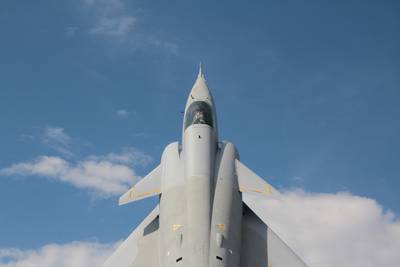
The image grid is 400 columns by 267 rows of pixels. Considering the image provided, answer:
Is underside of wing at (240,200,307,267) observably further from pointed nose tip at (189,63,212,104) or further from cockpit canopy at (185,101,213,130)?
pointed nose tip at (189,63,212,104)

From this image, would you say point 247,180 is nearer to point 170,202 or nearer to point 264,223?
point 264,223

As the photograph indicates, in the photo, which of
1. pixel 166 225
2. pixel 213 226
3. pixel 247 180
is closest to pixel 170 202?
pixel 166 225

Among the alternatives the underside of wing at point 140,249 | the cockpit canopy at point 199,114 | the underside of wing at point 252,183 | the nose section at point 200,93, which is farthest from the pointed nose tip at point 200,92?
the underside of wing at point 140,249

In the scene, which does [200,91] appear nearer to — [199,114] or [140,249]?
[199,114]

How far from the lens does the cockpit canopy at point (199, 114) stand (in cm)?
2206

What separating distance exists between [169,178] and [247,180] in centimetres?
357

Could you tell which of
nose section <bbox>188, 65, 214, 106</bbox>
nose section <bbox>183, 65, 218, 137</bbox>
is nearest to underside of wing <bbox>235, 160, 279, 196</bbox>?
nose section <bbox>183, 65, 218, 137</bbox>

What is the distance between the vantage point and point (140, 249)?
20.3 metres

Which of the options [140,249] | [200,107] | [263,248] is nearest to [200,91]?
[200,107]

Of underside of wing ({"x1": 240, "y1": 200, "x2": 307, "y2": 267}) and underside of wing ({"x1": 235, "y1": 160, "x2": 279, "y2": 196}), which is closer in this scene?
underside of wing ({"x1": 240, "y1": 200, "x2": 307, "y2": 267})

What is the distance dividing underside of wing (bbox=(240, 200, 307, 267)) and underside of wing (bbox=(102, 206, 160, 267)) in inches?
155

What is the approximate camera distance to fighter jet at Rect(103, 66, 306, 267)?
16839 mm

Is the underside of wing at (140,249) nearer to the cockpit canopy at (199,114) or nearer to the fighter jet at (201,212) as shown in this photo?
the fighter jet at (201,212)

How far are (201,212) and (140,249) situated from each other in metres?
4.46
